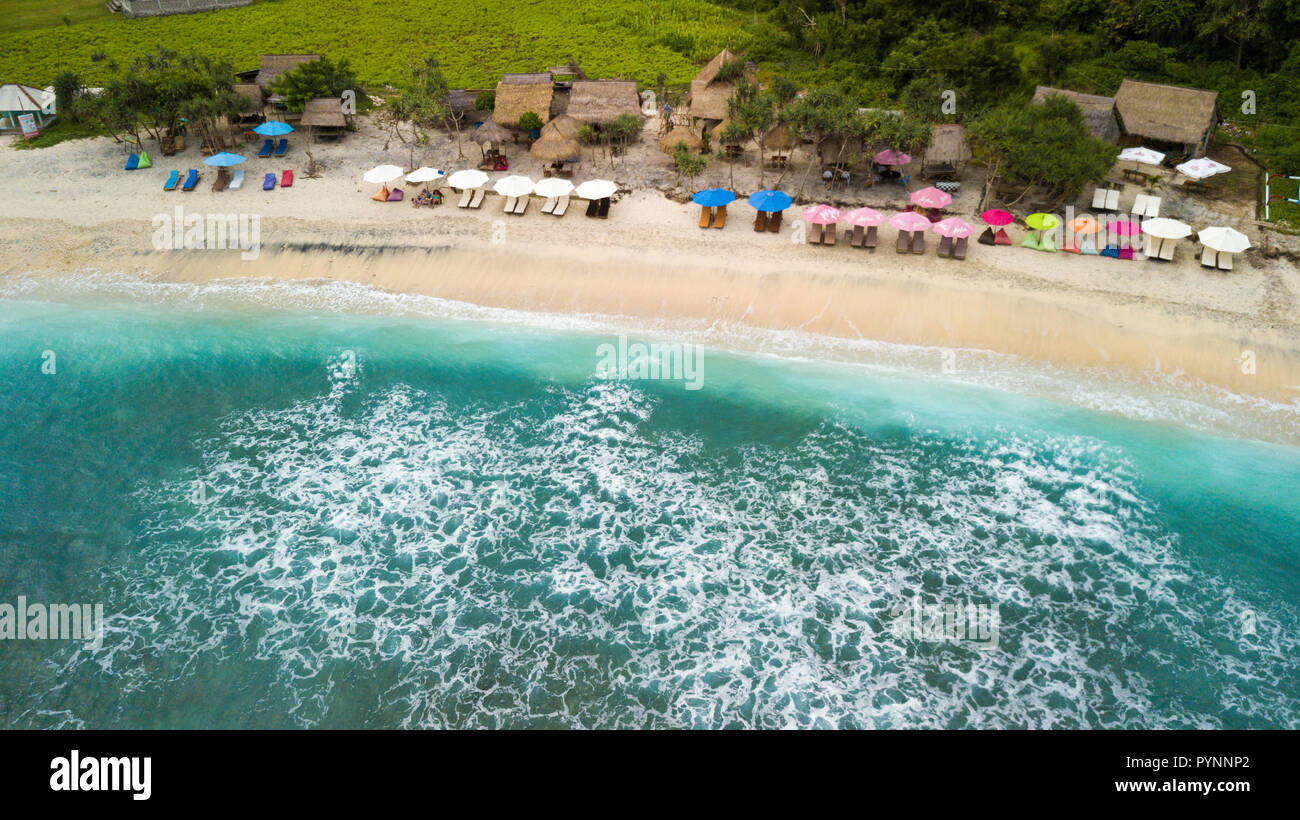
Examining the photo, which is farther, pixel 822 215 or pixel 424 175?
pixel 424 175

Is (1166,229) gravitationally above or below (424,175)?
above

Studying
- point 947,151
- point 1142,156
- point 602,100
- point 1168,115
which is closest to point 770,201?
point 947,151

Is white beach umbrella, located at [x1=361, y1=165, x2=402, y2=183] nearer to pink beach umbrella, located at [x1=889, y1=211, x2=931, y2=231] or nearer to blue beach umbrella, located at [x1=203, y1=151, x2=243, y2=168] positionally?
blue beach umbrella, located at [x1=203, y1=151, x2=243, y2=168]

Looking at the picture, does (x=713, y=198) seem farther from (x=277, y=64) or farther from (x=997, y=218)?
(x=277, y=64)

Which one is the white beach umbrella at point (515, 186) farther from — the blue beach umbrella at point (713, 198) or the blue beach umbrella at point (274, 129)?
the blue beach umbrella at point (274, 129)

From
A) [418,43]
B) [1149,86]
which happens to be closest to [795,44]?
[1149,86]

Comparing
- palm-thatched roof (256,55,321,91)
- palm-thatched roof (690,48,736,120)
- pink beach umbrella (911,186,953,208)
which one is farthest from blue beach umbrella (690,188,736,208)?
palm-thatched roof (256,55,321,91)
